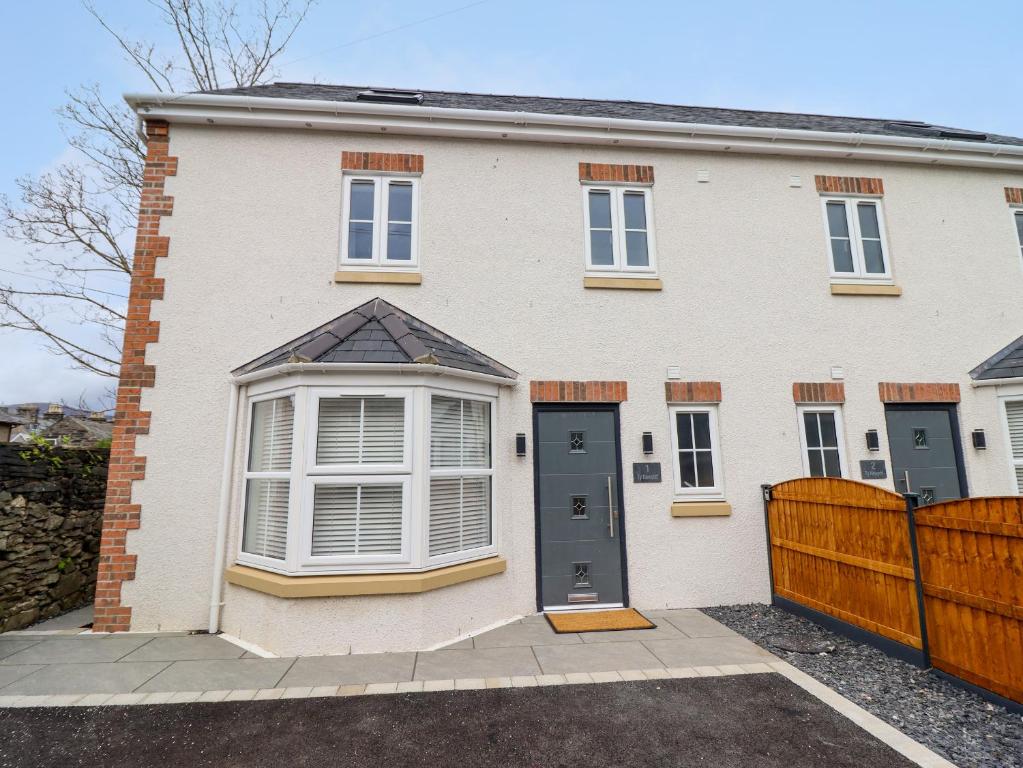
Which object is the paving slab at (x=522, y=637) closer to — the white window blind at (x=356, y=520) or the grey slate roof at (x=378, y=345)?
the white window blind at (x=356, y=520)

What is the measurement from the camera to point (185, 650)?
4.68 meters

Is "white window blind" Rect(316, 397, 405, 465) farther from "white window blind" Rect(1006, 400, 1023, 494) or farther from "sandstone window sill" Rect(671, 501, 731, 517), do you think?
"white window blind" Rect(1006, 400, 1023, 494)

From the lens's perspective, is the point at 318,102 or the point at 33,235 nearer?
the point at 318,102

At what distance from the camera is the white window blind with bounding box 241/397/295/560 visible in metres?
5.02

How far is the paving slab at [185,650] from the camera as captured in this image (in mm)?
4500

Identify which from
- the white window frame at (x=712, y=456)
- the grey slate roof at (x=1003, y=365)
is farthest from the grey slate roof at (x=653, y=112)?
the white window frame at (x=712, y=456)

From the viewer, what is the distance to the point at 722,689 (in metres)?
3.84

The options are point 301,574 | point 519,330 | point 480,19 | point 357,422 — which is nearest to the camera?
point 301,574

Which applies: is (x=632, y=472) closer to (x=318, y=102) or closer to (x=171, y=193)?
(x=318, y=102)

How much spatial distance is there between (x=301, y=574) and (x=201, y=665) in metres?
1.06

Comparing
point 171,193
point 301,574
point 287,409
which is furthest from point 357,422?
point 171,193

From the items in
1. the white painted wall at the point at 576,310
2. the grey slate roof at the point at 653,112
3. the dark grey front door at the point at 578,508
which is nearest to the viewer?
the white painted wall at the point at 576,310

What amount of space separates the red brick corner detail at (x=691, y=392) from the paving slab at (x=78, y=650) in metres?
6.34

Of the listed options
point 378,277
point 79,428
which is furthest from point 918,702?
point 79,428
